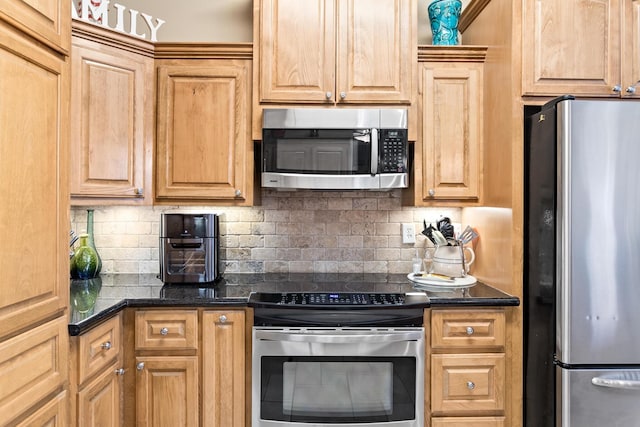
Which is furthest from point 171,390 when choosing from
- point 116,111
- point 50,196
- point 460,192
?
point 460,192

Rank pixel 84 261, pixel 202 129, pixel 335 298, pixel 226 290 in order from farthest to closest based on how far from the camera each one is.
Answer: pixel 84 261
pixel 202 129
pixel 226 290
pixel 335 298

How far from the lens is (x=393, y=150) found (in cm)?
209

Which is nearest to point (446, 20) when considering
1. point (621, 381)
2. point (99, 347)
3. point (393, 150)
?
point (393, 150)

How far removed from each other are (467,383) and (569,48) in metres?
1.56

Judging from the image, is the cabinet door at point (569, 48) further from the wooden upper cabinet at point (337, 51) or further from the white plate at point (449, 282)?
the white plate at point (449, 282)

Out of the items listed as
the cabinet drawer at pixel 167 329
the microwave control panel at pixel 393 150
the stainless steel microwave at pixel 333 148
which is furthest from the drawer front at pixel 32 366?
the microwave control panel at pixel 393 150

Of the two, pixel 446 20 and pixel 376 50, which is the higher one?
pixel 446 20

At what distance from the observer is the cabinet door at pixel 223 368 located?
6.07 feet

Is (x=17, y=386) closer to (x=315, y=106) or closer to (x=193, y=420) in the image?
(x=193, y=420)

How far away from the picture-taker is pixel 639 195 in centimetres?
163

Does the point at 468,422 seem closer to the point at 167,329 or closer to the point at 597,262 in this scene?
the point at 597,262

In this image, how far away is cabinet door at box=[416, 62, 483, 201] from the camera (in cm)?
219

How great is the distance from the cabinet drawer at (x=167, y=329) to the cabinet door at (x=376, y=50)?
1282 mm

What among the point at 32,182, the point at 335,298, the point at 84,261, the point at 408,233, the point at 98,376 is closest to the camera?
the point at 32,182
